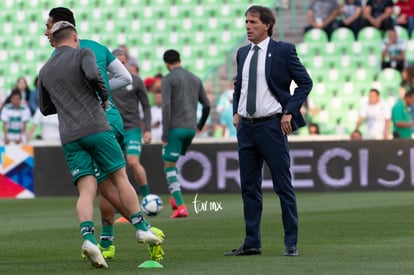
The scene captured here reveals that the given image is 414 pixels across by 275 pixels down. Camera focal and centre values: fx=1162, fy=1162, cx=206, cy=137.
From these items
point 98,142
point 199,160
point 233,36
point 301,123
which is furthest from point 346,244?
point 233,36

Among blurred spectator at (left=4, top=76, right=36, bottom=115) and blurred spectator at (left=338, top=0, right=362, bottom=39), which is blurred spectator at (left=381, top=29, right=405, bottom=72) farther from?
blurred spectator at (left=4, top=76, right=36, bottom=115)

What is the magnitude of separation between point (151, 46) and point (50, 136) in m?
4.68

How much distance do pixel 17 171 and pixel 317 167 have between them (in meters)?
6.31

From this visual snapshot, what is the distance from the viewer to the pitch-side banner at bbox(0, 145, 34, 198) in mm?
24438

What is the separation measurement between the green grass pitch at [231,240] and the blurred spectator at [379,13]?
7.18 meters

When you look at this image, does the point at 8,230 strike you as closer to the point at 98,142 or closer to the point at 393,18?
the point at 98,142

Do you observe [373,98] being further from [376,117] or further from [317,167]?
[317,167]

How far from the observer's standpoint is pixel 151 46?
2936 centimetres

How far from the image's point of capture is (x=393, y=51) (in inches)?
1026

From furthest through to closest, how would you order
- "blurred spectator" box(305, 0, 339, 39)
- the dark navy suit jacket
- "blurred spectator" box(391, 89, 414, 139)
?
"blurred spectator" box(305, 0, 339, 39) → "blurred spectator" box(391, 89, 414, 139) → the dark navy suit jacket

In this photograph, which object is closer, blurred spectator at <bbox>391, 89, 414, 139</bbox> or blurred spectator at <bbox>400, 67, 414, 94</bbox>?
blurred spectator at <bbox>391, 89, 414, 139</bbox>

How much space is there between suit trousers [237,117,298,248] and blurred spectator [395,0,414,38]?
1623 cm

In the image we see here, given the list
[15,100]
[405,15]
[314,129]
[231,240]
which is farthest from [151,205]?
[405,15]

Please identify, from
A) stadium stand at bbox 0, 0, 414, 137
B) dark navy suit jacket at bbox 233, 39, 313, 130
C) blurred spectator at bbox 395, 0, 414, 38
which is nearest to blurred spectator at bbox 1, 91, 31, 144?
stadium stand at bbox 0, 0, 414, 137
